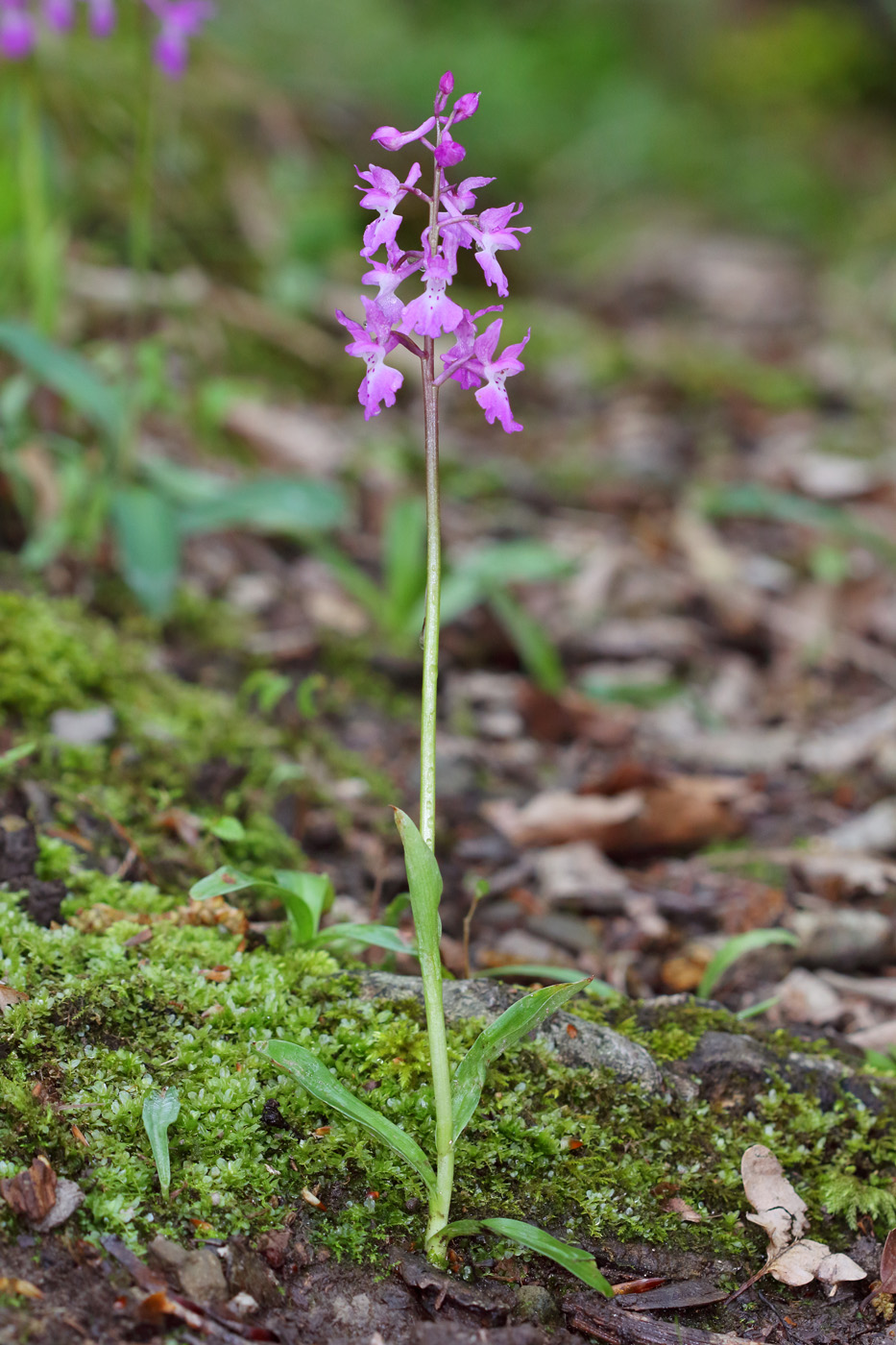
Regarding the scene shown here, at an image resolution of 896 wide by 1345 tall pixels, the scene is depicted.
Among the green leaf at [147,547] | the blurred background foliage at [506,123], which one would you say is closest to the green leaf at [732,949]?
the green leaf at [147,547]

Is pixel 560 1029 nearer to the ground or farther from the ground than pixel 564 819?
nearer to the ground

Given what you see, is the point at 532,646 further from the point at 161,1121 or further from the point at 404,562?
the point at 161,1121

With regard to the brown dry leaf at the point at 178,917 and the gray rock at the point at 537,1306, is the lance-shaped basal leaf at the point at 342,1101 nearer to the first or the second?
the gray rock at the point at 537,1306

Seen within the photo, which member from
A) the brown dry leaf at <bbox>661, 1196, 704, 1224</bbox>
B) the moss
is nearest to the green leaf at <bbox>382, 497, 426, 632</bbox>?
the moss

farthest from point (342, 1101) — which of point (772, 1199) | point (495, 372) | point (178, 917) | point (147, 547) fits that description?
point (147, 547)

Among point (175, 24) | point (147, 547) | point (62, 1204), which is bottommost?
point (62, 1204)
